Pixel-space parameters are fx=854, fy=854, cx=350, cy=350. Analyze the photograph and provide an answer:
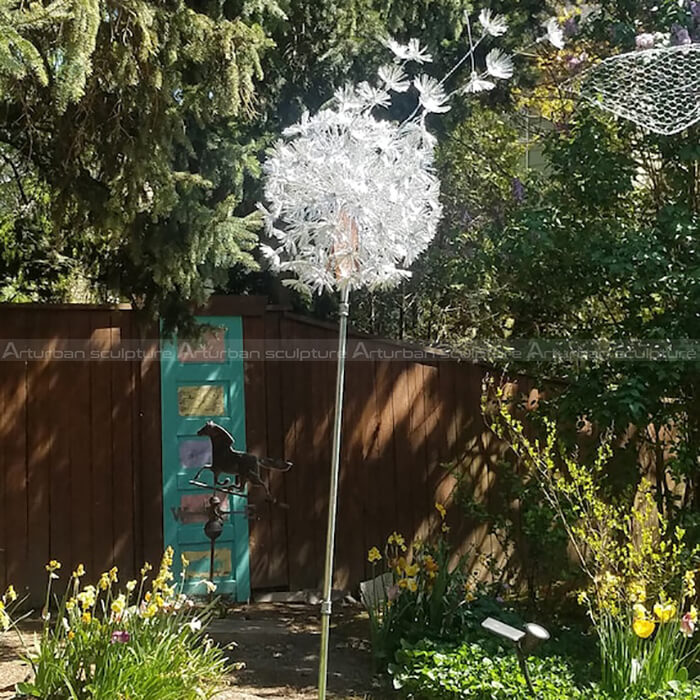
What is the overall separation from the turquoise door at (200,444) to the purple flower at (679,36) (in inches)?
117

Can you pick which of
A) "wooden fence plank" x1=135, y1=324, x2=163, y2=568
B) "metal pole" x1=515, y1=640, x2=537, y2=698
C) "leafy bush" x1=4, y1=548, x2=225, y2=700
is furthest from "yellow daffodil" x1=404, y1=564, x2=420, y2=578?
"wooden fence plank" x1=135, y1=324, x2=163, y2=568

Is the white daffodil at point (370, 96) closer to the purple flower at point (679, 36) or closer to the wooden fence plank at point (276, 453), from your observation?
the purple flower at point (679, 36)

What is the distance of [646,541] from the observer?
3.37 metres

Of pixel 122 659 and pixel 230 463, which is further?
pixel 230 463

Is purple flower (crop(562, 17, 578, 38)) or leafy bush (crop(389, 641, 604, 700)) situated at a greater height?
purple flower (crop(562, 17, 578, 38))

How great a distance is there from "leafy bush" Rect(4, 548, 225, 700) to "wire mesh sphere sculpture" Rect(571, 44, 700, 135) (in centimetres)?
270

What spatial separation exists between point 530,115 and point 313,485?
12.0 feet

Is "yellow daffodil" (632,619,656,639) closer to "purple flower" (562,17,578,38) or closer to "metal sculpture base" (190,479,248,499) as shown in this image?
"metal sculpture base" (190,479,248,499)

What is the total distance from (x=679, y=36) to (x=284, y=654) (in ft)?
12.1

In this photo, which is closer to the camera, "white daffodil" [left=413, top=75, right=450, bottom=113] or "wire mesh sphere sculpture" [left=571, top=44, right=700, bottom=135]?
"white daffodil" [left=413, top=75, right=450, bottom=113]

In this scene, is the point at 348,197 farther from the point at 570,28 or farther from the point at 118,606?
the point at 570,28

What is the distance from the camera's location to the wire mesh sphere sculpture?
363 centimetres

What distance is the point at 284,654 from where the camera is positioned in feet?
13.6

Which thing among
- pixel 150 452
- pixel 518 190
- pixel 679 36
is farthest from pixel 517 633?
pixel 518 190
